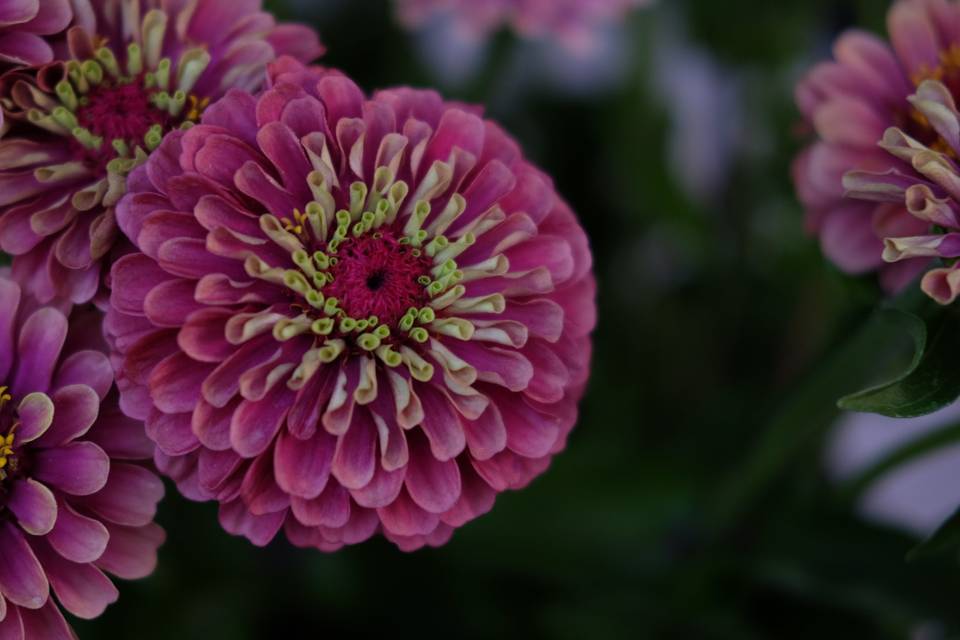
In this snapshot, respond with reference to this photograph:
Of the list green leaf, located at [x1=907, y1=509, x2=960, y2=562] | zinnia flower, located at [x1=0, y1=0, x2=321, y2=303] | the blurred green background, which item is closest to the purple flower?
zinnia flower, located at [x1=0, y1=0, x2=321, y2=303]

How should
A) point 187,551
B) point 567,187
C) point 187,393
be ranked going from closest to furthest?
point 187,393
point 187,551
point 567,187

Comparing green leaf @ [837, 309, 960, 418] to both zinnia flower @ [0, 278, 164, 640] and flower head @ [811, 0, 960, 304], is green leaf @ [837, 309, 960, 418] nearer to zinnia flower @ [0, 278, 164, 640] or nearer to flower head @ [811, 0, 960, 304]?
flower head @ [811, 0, 960, 304]

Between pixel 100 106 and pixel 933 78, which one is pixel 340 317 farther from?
pixel 933 78

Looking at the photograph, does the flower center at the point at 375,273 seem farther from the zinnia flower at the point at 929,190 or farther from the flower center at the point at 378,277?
the zinnia flower at the point at 929,190

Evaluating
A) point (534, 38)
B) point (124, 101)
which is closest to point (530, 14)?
point (534, 38)

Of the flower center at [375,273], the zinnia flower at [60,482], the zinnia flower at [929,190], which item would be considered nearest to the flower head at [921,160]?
the zinnia flower at [929,190]

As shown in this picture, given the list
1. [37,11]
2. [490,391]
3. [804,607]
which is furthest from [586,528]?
[37,11]

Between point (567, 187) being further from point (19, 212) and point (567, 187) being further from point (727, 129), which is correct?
point (19, 212)
